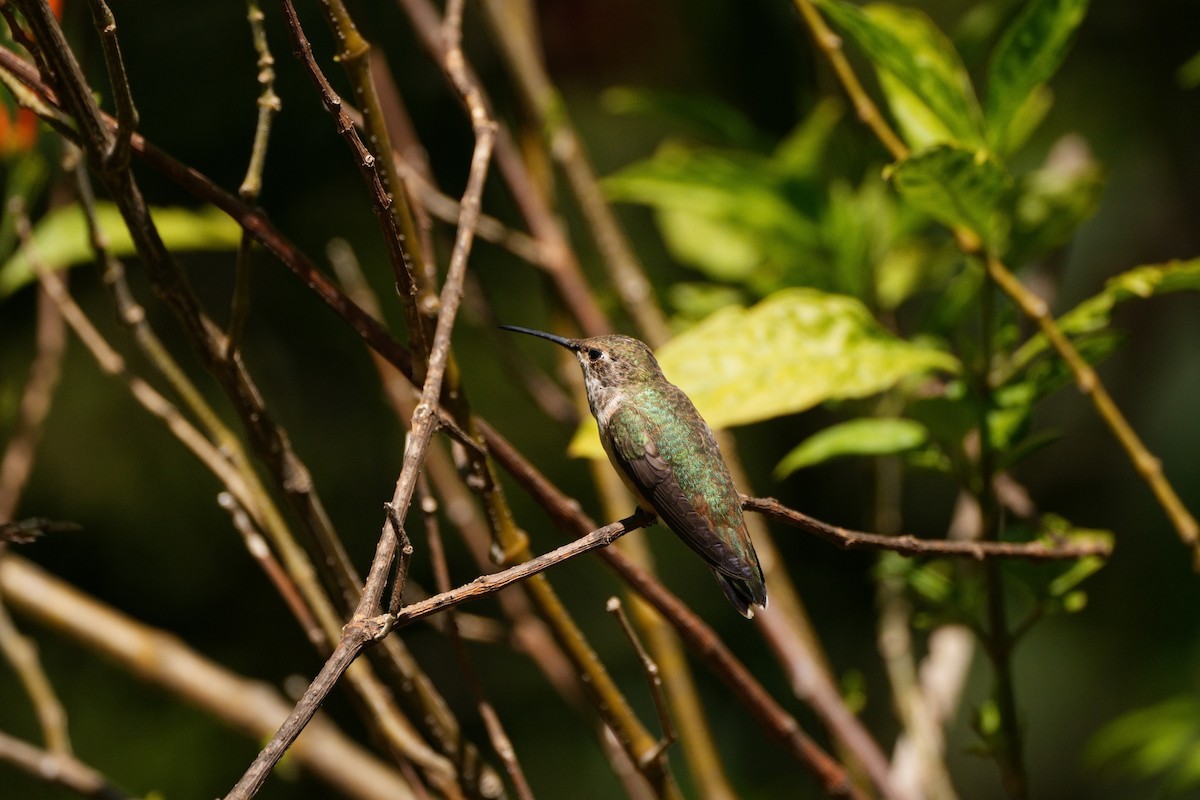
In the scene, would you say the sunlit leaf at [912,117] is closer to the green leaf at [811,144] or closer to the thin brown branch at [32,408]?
the green leaf at [811,144]

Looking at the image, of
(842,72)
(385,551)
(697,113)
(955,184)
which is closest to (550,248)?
(697,113)

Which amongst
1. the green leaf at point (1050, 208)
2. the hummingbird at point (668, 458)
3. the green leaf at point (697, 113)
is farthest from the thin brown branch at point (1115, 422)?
the green leaf at point (697, 113)

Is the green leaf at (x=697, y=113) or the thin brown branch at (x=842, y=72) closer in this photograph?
the thin brown branch at (x=842, y=72)

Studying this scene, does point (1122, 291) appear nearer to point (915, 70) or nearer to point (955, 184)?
point (955, 184)

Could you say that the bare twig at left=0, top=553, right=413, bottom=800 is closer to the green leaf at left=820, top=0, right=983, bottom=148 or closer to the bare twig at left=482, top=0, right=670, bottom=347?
the bare twig at left=482, top=0, right=670, bottom=347

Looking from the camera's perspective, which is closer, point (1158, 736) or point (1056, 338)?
point (1056, 338)

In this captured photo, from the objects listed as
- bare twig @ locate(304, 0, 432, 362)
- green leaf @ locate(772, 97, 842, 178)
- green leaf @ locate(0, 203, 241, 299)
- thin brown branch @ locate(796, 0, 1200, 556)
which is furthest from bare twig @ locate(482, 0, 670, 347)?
bare twig @ locate(304, 0, 432, 362)
